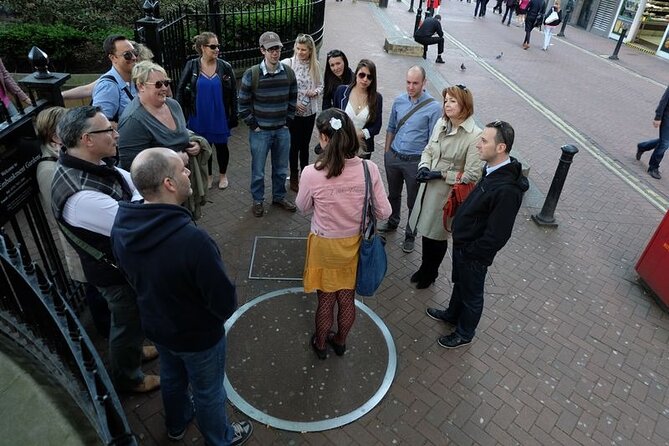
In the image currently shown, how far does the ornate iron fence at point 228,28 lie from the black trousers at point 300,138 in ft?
6.66

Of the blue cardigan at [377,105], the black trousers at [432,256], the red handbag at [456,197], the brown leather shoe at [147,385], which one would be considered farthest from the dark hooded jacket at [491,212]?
the brown leather shoe at [147,385]

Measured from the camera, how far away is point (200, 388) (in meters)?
2.64

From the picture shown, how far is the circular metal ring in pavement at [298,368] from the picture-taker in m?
3.33

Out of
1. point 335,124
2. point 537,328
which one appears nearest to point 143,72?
point 335,124

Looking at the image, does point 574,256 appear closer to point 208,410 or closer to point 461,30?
point 208,410

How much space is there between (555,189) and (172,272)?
5244 millimetres

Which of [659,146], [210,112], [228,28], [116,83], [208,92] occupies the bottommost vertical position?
[659,146]

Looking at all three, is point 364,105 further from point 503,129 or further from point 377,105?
point 503,129

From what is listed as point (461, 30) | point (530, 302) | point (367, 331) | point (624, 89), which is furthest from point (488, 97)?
point (461, 30)

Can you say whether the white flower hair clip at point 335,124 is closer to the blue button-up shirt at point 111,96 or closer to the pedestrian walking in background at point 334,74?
the blue button-up shirt at point 111,96

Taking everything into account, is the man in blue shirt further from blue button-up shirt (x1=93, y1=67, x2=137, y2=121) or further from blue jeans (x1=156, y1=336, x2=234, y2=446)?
blue jeans (x1=156, y1=336, x2=234, y2=446)

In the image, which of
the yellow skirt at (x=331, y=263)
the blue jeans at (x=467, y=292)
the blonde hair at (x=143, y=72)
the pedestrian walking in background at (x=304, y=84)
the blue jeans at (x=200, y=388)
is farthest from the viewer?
the pedestrian walking in background at (x=304, y=84)

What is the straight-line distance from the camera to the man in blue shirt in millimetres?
4457

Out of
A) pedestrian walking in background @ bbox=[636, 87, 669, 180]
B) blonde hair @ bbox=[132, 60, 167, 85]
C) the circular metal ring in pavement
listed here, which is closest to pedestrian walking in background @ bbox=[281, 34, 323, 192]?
blonde hair @ bbox=[132, 60, 167, 85]
